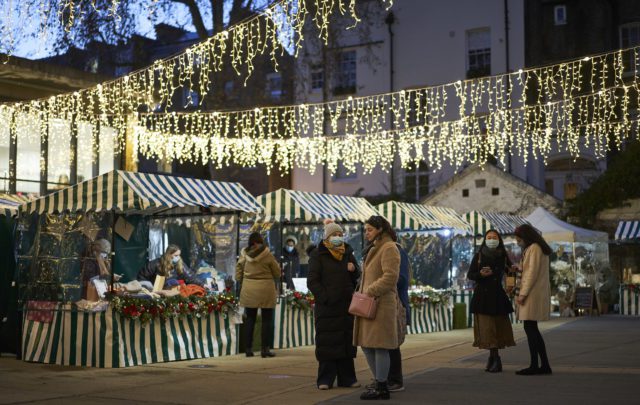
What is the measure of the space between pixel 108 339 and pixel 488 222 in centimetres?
1296

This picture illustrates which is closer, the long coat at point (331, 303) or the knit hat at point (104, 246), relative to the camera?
the long coat at point (331, 303)

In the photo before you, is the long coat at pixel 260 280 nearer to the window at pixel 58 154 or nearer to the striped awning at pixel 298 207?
the striped awning at pixel 298 207

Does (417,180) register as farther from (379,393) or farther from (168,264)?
(379,393)

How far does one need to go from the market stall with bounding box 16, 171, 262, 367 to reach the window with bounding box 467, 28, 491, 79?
2076cm

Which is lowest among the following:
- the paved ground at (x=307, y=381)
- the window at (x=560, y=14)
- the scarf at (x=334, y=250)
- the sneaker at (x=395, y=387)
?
the paved ground at (x=307, y=381)

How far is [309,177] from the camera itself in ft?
120

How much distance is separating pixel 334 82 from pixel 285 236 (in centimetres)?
1823

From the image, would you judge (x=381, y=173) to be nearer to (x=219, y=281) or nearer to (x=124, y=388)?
(x=219, y=281)

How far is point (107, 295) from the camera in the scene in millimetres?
11391

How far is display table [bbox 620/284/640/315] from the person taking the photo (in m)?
24.2

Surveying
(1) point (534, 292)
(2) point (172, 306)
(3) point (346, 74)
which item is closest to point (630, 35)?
(3) point (346, 74)

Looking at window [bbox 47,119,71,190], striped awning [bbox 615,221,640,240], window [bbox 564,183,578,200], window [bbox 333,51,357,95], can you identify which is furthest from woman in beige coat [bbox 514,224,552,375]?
window [bbox 333,51,357,95]

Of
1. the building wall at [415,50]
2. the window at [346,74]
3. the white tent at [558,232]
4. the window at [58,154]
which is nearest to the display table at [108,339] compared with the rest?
the window at [58,154]

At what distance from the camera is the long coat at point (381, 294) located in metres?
8.29
